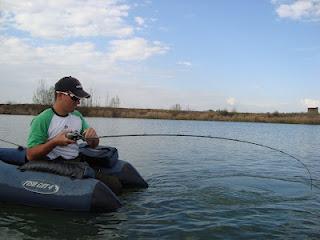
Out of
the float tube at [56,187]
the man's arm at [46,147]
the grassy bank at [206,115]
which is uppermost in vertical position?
the grassy bank at [206,115]

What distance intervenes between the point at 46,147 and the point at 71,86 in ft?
3.08

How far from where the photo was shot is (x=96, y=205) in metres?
6.27

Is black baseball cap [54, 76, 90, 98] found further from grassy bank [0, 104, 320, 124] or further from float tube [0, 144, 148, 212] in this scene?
grassy bank [0, 104, 320, 124]

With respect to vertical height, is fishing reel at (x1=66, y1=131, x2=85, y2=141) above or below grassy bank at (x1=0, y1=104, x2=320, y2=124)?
below

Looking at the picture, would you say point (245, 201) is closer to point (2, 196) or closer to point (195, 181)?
point (195, 181)

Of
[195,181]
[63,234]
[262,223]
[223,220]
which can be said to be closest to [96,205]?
[63,234]

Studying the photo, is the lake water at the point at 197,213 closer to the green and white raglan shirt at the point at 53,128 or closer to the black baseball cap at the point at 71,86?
the green and white raglan shirt at the point at 53,128

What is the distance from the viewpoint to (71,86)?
20.7 ft

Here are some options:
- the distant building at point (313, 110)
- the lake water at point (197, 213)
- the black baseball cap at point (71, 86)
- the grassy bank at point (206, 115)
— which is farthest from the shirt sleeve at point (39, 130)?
the distant building at point (313, 110)

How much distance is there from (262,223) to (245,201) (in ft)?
4.36

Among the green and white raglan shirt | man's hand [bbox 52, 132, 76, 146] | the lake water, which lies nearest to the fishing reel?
man's hand [bbox 52, 132, 76, 146]

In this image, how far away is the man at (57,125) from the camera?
6309 mm

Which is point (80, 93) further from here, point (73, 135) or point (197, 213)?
point (197, 213)

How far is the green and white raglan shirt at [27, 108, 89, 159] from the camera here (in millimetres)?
6332
